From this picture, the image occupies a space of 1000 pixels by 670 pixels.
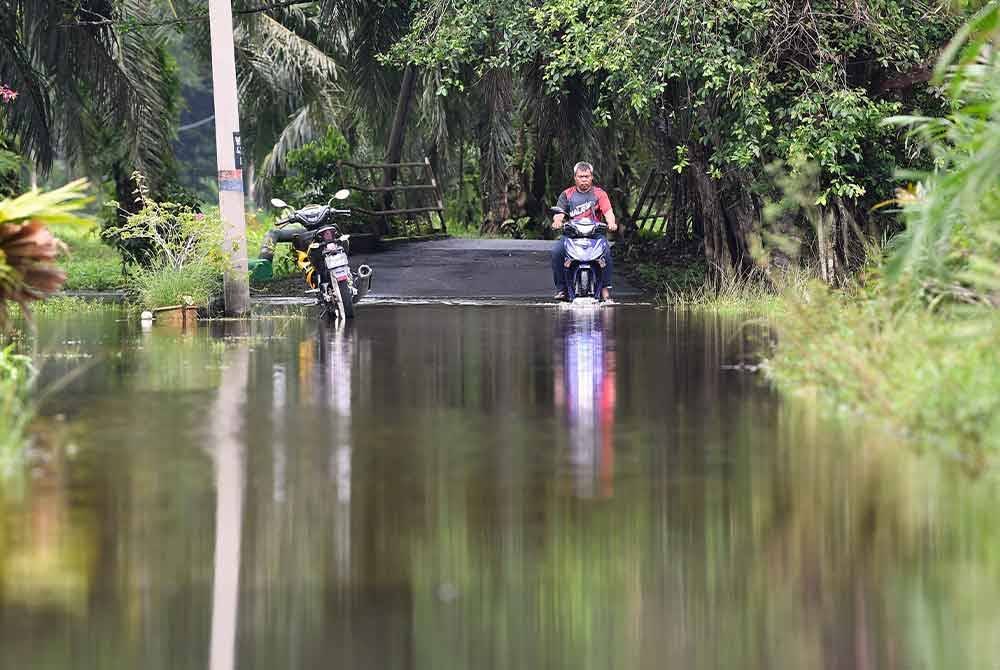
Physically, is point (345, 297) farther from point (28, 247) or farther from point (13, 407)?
point (13, 407)

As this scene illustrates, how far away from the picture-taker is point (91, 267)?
42.1 metres

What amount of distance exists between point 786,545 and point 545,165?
3601 centimetres

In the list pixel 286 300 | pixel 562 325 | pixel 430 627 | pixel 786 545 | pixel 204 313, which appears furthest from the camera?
pixel 286 300

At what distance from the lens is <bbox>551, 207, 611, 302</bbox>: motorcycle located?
2645cm

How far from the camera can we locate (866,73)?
2633cm

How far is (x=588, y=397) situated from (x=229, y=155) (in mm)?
11454

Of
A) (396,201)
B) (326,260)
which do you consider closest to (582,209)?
(326,260)

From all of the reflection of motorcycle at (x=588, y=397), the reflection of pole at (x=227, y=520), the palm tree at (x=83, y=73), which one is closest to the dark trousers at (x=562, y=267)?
the reflection of motorcycle at (x=588, y=397)

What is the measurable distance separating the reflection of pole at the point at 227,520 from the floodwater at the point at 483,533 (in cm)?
2

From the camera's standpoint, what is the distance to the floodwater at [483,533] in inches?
252

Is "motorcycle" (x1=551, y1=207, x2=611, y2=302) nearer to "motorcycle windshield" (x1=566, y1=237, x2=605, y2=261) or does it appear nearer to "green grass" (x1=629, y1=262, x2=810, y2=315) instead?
"motorcycle windshield" (x1=566, y1=237, x2=605, y2=261)

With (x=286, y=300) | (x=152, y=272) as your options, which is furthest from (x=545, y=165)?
(x=152, y=272)

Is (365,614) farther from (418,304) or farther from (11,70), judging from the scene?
(11,70)

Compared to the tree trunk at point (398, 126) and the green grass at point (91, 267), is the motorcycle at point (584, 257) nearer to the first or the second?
the green grass at point (91, 267)
